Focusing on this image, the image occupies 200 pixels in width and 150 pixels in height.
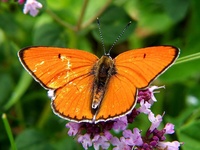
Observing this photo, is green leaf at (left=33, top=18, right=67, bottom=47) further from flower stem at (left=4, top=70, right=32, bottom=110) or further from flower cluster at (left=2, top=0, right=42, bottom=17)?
flower cluster at (left=2, top=0, right=42, bottom=17)

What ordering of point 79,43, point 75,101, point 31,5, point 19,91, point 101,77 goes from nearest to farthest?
1. point 75,101
2. point 101,77
3. point 31,5
4. point 19,91
5. point 79,43

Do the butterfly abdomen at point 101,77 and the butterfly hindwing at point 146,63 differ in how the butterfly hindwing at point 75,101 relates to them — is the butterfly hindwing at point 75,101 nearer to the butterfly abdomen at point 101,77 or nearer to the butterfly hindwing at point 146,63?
the butterfly abdomen at point 101,77

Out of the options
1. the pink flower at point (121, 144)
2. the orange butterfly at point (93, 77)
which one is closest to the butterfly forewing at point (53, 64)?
the orange butterfly at point (93, 77)

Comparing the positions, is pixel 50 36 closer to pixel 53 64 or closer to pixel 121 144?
pixel 53 64

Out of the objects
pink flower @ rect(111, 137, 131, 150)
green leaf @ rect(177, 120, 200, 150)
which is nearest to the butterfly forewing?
pink flower @ rect(111, 137, 131, 150)

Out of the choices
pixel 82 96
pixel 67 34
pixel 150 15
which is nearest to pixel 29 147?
pixel 67 34

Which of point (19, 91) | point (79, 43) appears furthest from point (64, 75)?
point (79, 43)

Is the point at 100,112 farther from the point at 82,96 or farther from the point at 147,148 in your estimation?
the point at 147,148
